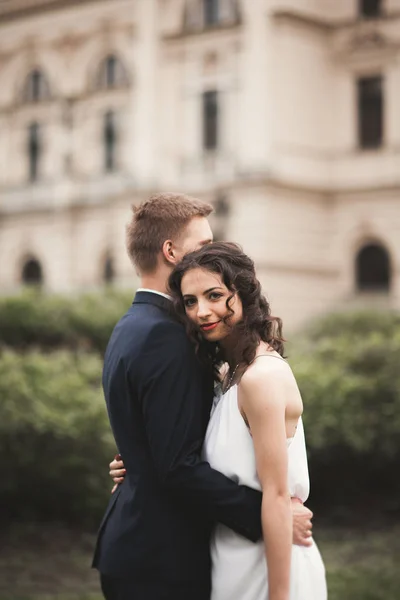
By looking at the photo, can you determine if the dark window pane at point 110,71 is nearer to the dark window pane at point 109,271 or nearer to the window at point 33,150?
the window at point 33,150

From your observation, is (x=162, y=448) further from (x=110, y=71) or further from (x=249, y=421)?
(x=110, y=71)

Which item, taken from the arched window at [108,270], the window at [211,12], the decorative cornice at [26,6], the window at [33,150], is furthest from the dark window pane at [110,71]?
the arched window at [108,270]

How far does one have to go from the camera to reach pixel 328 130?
3061 cm

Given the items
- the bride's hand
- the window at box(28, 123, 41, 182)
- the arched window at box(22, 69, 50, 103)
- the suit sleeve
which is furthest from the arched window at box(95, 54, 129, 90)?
the suit sleeve

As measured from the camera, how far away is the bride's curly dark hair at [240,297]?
3.59 meters

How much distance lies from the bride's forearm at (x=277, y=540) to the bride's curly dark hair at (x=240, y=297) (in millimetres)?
424

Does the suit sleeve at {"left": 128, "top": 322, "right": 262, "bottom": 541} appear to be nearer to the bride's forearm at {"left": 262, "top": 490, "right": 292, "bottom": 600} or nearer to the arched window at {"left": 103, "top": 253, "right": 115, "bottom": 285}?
the bride's forearm at {"left": 262, "top": 490, "right": 292, "bottom": 600}

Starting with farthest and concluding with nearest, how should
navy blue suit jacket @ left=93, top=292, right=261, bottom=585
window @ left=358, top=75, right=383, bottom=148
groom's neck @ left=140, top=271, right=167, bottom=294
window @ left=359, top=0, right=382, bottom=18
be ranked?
window @ left=358, top=75, right=383, bottom=148
window @ left=359, top=0, right=382, bottom=18
groom's neck @ left=140, top=271, right=167, bottom=294
navy blue suit jacket @ left=93, top=292, right=261, bottom=585

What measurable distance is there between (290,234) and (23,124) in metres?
11.8

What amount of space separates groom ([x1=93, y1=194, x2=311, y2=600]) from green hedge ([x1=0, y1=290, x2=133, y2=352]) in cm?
1023

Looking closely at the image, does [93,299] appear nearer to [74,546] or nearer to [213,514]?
[74,546]

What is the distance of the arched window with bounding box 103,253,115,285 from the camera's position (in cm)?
3400

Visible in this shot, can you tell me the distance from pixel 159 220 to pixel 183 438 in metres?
0.70

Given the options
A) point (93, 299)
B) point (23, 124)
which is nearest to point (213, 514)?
point (93, 299)
